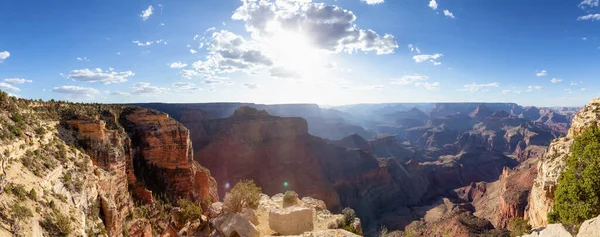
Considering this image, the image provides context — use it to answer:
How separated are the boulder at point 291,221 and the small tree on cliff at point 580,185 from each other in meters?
16.8

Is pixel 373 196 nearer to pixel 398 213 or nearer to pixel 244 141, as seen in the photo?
pixel 398 213

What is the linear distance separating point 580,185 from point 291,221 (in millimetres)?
20766

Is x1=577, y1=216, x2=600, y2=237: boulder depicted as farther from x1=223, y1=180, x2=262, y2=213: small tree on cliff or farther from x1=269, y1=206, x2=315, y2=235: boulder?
x1=223, y1=180, x2=262, y2=213: small tree on cliff

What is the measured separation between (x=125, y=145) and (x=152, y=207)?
257 inches

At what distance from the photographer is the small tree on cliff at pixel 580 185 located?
2112 centimetres

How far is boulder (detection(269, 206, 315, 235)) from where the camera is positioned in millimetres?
21641

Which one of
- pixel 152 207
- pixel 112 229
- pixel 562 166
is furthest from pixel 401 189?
pixel 112 229

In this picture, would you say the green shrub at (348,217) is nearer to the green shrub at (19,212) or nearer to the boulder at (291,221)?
the boulder at (291,221)

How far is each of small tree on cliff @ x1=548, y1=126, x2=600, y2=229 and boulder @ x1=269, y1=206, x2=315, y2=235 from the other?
16.8m

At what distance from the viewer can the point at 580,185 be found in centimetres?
2184

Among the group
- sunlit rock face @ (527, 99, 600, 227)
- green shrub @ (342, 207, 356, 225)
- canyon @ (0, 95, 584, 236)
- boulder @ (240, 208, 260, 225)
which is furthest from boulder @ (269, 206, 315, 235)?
sunlit rock face @ (527, 99, 600, 227)

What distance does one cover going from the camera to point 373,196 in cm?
9550

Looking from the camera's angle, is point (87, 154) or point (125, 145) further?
point (125, 145)

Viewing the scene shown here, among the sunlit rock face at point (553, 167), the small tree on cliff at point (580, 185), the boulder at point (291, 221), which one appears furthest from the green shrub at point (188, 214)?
the sunlit rock face at point (553, 167)
